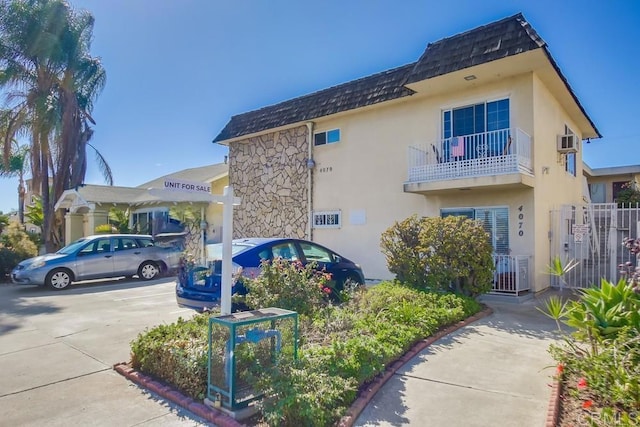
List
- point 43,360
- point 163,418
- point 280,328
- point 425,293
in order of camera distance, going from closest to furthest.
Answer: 1. point 163,418
2. point 280,328
3. point 43,360
4. point 425,293

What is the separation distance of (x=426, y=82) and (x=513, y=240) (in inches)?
189

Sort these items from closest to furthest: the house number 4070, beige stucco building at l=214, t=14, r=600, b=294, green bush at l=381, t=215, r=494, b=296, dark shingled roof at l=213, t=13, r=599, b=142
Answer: green bush at l=381, t=215, r=494, b=296 < dark shingled roof at l=213, t=13, r=599, b=142 < beige stucco building at l=214, t=14, r=600, b=294 < the house number 4070

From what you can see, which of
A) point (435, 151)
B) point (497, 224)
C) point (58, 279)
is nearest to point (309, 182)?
point (435, 151)

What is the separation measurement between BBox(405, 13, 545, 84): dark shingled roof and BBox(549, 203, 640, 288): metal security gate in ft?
15.3

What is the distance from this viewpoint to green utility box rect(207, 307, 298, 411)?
3.84 metres

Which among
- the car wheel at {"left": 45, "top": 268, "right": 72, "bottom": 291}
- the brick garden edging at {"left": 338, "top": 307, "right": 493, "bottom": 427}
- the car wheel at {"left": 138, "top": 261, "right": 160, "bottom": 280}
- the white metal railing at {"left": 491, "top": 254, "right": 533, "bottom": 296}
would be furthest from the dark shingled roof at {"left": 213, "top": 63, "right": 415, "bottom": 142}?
the car wheel at {"left": 45, "top": 268, "right": 72, "bottom": 291}

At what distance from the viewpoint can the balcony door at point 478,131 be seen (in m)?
10.8

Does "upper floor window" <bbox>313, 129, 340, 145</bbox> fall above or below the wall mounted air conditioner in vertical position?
above

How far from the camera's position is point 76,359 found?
5.61 meters

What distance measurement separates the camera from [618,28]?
10797 mm

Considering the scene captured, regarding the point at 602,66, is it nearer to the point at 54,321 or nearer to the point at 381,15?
the point at 381,15

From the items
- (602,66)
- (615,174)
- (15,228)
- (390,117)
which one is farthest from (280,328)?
(615,174)

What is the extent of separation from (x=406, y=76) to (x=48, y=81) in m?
16.1

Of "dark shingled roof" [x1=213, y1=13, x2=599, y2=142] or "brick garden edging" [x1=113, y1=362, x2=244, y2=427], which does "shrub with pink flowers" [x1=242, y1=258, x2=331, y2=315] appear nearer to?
"brick garden edging" [x1=113, y1=362, x2=244, y2=427]
